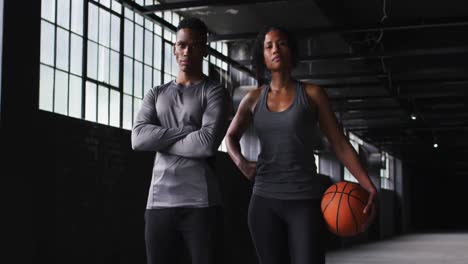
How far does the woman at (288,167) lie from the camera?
2393 millimetres

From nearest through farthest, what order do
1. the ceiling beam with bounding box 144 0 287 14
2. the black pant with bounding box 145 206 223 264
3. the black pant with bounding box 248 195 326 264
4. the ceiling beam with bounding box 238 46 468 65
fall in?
1. the black pant with bounding box 248 195 326 264
2. the black pant with bounding box 145 206 223 264
3. the ceiling beam with bounding box 144 0 287 14
4. the ceiling beam with bounding box 238 46 468 65

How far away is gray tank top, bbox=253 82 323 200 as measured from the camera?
2.41m

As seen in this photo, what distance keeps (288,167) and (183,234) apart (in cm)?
45

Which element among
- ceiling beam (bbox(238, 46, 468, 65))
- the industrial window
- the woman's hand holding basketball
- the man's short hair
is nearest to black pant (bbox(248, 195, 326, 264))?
the woman's hand holding basketball

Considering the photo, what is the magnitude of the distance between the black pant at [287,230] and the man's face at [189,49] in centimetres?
56

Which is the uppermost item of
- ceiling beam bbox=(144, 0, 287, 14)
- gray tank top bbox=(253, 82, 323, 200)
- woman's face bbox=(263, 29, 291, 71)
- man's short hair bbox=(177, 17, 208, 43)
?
ceiling beam bbox=(144, 0, 287, 14)

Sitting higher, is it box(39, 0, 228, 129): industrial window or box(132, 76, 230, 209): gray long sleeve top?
box(39, 0, 228, 129): industrial window

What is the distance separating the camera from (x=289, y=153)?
242 centimetres

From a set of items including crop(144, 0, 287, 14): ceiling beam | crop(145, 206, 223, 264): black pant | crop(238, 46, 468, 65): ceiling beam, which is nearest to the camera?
crop(145, 206, 223, 264): black pant

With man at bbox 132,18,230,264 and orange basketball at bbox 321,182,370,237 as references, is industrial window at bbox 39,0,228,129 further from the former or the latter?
orange basketball at bbox 321,182,370,237

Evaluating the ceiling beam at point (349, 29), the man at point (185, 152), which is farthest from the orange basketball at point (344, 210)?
the ceiling beam at point (349, 29)

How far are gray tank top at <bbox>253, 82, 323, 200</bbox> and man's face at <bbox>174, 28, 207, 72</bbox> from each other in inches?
14.7

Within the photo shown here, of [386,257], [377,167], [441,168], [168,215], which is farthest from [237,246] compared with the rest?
[441,168]

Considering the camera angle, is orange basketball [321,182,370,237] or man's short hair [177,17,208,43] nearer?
orange basketball [321,182,370,237]
